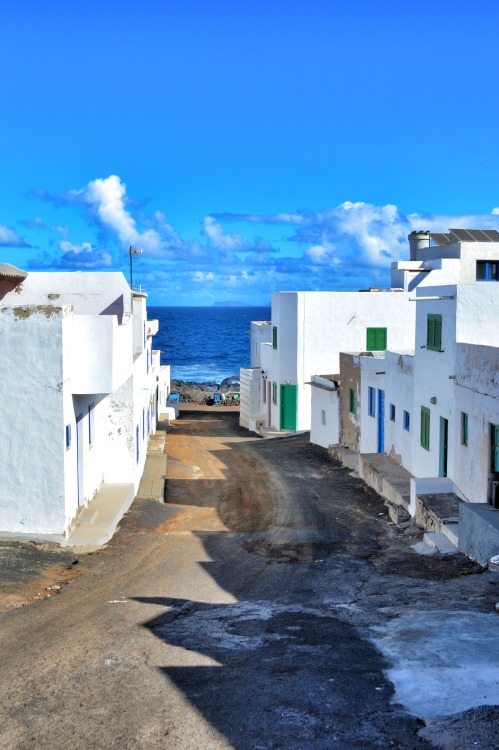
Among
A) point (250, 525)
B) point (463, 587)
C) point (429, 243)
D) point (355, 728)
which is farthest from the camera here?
point (429, 243)

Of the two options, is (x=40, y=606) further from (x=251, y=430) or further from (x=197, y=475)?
(x=251, y=430)

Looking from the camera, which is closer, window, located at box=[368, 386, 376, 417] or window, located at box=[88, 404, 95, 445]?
window, located at box=[88, 404, 95, 445]

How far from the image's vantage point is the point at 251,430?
43.2m

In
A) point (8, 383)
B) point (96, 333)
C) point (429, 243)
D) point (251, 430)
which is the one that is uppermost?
point (429, 243)

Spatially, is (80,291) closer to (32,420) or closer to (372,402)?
(32,420)

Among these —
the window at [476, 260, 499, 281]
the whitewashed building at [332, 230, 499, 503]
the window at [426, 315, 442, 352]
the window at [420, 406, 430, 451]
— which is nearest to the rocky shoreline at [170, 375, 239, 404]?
the window at [476, 260, 499, 281]

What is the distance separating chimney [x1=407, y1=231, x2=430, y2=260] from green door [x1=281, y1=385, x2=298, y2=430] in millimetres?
10830

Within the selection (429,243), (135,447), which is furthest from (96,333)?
(429,243)

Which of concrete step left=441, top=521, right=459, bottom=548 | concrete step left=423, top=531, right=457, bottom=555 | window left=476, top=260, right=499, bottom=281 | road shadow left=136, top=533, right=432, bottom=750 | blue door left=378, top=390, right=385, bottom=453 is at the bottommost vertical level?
concrete step left=423, top=531, right=457, bottom=555

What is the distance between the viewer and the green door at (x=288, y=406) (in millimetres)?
38562

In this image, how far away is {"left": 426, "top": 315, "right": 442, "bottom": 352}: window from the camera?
19.1 meters

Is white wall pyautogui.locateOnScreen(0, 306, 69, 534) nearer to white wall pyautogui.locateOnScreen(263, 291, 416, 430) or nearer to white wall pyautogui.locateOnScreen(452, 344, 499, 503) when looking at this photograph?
white wall pyautogui.locateOnScreen(452, 344, 499, 503)

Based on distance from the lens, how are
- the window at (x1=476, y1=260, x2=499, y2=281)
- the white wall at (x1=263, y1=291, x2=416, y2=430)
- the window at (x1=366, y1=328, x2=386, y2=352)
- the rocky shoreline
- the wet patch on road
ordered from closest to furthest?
the wet patch on road < the window at (x1=476, y1=260, x2=499, y2=281) < the white wall at (x1=263, y1=291, x2=416, y2=430) < the window at (x1=366, y1=328, x2=386, y2=352) < the rocky shoreline

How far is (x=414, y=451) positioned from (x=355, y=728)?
49.3ft
